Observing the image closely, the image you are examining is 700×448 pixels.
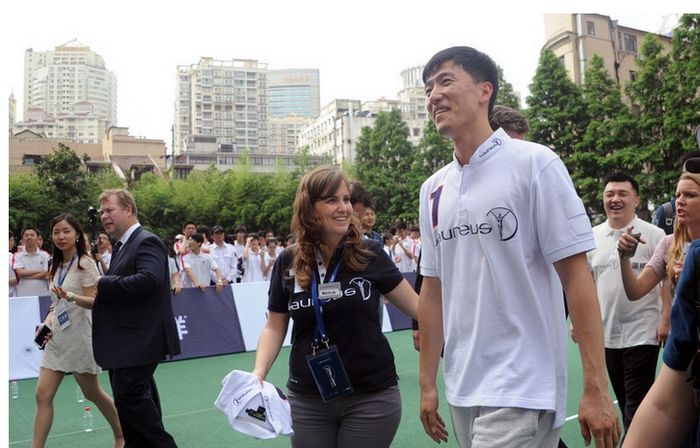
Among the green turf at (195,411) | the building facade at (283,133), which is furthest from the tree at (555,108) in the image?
the building facade at (283,133)

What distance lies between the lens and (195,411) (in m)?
6.72

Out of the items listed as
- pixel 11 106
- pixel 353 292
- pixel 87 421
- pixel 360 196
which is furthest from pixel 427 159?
pixel 353 292

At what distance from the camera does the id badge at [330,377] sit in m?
2.94

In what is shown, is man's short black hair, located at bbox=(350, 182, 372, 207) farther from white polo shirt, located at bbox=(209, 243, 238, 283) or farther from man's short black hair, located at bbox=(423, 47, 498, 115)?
white polo shirt, located at bbox=(209, 243, 238, 283)

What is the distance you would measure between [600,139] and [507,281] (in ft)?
107

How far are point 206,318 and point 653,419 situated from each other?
30.0 ft

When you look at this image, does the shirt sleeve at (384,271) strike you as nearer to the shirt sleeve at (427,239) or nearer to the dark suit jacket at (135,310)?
the shirt sleeve at (427,239)

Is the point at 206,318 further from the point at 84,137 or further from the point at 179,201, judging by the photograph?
the point at 84,137

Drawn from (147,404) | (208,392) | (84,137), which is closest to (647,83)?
(208,392)

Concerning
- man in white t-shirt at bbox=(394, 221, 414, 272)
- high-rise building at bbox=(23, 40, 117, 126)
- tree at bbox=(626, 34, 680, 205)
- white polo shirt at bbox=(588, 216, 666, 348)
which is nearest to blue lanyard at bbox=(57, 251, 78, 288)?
white polo shirt at bbox=(588, 216, 666, 348)

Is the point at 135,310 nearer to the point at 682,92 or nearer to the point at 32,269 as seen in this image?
the point at 32,269

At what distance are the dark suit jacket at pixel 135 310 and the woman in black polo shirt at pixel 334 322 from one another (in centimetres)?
191

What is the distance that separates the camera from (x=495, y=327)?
2236 mm

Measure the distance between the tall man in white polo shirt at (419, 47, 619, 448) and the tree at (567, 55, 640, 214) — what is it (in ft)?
102
